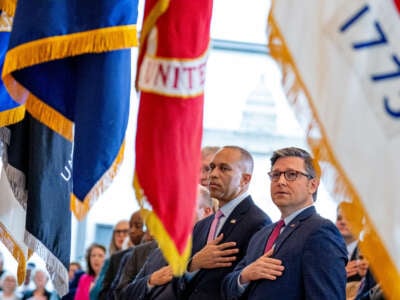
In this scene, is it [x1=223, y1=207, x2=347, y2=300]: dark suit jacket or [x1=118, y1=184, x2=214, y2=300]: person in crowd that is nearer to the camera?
[x1=223, y1=207, x2=347, y2=300]: dark suit jacket

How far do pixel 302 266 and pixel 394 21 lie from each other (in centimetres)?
230

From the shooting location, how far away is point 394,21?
2.34 meters

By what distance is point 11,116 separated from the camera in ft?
15.1

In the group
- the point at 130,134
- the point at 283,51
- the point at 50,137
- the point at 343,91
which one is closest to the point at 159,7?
the point at 283,51

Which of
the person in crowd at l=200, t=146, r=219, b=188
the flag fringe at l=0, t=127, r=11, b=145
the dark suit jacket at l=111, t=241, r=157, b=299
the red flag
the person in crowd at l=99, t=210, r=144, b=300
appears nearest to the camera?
the red flag

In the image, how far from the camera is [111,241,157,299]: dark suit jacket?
6.47 m

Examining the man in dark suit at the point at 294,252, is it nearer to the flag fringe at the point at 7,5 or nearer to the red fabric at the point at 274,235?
the red fabric at the point at 274,235

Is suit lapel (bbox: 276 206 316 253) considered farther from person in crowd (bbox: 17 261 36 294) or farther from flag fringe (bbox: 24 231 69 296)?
person in crowd (bbox: 17 261 36 294)

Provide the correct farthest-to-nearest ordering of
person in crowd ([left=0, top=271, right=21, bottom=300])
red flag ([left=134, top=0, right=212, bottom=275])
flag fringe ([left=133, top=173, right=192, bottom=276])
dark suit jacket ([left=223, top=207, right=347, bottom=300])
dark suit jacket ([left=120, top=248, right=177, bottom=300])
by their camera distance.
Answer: person in crowd ([left=0, top=271, right=21, bottom=300])
dark suit jacket ([left=120, top=248, right=177, bottom=300])
dark suit jacket ([left=223, top=207, right=347, bottom=300])
red flag ([left=134, top=0, right=212, bottom=275])
flag fringe ([left=133, top=173, right=192, bottom=276])

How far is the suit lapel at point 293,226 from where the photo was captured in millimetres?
4645

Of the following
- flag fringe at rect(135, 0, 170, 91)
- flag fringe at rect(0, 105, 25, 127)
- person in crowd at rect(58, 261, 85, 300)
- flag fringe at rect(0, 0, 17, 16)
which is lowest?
person in crowd at rect(58, 261, 85, 300)

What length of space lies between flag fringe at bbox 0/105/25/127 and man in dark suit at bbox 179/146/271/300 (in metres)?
1.13

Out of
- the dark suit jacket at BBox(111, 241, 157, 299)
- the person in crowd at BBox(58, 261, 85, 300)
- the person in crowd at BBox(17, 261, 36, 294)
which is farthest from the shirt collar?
the person in crowd at BBox(17, 261, 36, 294)

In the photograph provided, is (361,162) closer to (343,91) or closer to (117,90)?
(343,91)
